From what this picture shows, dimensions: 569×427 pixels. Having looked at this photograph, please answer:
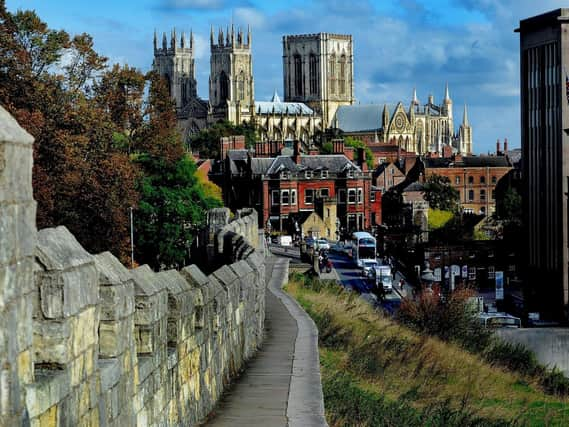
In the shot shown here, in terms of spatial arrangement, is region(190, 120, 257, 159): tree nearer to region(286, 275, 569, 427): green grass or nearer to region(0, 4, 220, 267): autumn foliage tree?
region(0, 4, 220, 267): autumn foliage tree

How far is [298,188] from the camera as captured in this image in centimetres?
9156

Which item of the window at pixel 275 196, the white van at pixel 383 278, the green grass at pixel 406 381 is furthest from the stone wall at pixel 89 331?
the window at pixel 275 196

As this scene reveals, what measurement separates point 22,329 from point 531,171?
63.3m

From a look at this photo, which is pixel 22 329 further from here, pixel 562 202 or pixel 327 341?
pixel 562 202

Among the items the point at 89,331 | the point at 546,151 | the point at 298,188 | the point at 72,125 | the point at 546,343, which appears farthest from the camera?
the point at 298,188

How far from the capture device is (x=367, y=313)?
26.3 m

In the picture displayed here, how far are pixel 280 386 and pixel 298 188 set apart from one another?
259 feet

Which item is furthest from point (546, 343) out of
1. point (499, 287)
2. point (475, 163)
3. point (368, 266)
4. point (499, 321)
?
point (475, 163)

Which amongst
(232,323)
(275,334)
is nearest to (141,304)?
(232,323)

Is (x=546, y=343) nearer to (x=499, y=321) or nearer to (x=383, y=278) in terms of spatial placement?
(x=499, y=321)

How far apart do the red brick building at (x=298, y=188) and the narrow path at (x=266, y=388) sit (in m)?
71.9

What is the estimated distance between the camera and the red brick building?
91.1 metres

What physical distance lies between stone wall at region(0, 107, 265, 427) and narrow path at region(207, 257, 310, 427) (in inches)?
8.6

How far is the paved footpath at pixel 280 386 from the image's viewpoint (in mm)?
10695
